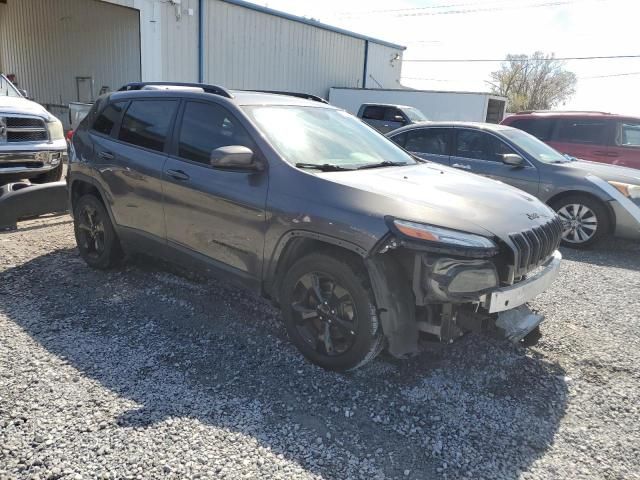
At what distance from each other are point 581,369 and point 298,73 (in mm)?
19793

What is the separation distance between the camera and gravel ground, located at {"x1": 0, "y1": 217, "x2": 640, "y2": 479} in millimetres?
2500

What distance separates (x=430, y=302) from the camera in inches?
114

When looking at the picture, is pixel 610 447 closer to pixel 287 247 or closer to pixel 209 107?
pixel 287 247

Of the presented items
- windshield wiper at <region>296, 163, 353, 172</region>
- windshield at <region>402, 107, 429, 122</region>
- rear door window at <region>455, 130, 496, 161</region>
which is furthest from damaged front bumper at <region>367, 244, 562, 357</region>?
windshield at <region>402, 107, 429, 122</region>

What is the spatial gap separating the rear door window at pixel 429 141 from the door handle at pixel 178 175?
481 centimetres

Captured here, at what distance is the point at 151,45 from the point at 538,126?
1157 cm

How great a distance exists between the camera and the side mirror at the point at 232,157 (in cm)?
329

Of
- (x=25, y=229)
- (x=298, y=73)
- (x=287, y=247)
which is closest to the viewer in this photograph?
(x=287, y=247)

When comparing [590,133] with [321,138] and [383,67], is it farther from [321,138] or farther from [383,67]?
[383,67]

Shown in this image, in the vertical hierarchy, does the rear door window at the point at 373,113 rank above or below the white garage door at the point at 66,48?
below

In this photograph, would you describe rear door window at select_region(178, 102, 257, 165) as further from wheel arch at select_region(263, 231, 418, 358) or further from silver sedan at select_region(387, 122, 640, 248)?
silver sedan at select_region(387, 122, 640, 248)

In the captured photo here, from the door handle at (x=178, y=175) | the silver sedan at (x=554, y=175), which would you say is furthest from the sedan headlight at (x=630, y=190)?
the door handle at (x=178, y=175)

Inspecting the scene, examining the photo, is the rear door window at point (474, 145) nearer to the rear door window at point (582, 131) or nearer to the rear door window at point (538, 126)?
the rear door window at point (538, 126)

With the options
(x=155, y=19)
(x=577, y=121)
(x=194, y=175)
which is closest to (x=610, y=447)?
(x=194, y=175)
